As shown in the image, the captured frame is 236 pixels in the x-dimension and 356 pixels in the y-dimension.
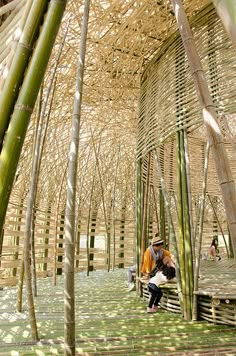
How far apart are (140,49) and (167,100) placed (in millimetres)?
1329

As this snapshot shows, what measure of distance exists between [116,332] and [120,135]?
7.89m

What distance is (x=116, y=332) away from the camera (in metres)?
3.37

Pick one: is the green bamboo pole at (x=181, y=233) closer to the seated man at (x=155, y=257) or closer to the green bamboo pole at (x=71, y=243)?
the seated man at (x=155, y=257)

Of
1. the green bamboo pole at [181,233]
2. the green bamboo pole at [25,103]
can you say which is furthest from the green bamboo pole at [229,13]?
the green bamboo pole at [181,233]

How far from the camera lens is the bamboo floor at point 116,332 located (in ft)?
9.24

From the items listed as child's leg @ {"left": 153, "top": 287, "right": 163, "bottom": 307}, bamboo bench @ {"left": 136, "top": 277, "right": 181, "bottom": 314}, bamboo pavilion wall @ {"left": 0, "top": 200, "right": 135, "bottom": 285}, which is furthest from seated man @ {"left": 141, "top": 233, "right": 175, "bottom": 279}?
bamboo pavilion wall @ {"left": 0, "top": 200, "right": 135, "bottom": 285}

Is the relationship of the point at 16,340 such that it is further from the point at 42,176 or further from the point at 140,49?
the point at 42,176

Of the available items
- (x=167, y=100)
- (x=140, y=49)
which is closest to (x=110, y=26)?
(x=140, y=49)

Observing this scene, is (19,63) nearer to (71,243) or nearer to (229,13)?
(229,13)

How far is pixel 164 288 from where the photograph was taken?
4.65 metres

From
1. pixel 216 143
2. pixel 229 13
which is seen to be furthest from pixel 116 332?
pixel 229 13

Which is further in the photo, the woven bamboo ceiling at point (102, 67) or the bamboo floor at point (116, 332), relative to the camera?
the woven bamboo ceiling at point (102, 67)

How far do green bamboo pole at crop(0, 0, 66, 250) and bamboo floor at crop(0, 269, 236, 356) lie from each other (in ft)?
7.16

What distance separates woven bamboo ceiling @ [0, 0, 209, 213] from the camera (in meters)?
4.86
